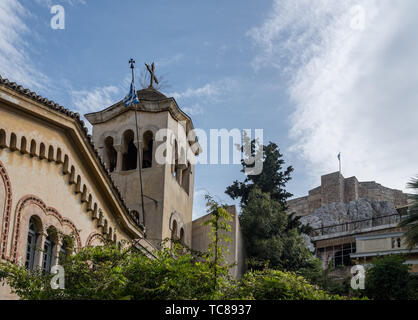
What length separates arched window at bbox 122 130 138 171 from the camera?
28.6m

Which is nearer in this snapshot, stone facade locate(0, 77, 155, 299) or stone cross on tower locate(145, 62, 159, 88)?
stone facade locate(0, 77, 155, 299)

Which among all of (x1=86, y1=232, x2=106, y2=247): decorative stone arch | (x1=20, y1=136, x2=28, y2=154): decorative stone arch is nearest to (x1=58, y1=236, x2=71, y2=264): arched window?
(x1=86, y1=232, x2=106, y2=247): decorative stone arch

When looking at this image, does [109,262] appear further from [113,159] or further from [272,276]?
[113,159]

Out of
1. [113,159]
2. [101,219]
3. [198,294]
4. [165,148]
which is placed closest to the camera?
[198,294]

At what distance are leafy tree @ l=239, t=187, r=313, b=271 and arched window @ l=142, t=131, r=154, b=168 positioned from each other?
657 centimetres

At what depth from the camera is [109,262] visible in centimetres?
1174

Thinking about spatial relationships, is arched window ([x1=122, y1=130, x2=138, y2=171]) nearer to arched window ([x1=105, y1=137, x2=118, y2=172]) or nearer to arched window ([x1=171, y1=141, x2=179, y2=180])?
arched window ([x1=105, y1=137, x2=118, y2=172])

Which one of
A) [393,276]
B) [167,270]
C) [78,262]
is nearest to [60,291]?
[78,262]

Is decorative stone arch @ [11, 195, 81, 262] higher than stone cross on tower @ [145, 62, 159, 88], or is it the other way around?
stone cross on tower @ [145, 62, 159, 88]

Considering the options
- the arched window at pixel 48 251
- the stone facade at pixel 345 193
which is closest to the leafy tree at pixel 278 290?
the arched window at pixel 48 251

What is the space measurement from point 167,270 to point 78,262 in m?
2.19

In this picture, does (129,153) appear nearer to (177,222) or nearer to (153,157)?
(153,157)

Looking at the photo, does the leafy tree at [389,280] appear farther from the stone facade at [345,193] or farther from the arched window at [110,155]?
the stone facade at [345,193]
